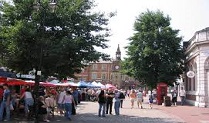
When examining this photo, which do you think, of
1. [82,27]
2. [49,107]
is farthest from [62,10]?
[49,107]

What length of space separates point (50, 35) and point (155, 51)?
26.2m

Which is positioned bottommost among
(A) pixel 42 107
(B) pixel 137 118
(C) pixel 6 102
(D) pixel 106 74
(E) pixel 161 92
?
(B) pixel 137 118

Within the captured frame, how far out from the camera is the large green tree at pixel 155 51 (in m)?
47.5

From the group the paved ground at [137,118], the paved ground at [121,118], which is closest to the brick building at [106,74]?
the paved ground at [137,118]

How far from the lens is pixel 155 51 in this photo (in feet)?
153

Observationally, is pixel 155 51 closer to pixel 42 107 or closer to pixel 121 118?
pixel 121 118

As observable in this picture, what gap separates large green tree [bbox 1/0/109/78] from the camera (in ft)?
68.7

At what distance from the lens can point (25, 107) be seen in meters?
20.2

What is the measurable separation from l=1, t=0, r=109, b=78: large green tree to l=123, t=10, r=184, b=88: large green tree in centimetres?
2424

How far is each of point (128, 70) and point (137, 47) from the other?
3.52 metres

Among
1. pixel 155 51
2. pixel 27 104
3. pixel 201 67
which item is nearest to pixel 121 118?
pixel 27 104

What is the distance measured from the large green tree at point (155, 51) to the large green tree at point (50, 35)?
79.5 ft

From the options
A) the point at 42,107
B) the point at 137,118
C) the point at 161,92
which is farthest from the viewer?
the point at 161,92

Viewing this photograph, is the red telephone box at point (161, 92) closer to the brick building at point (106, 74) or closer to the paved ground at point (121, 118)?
the paved ground at point (121, 118)
